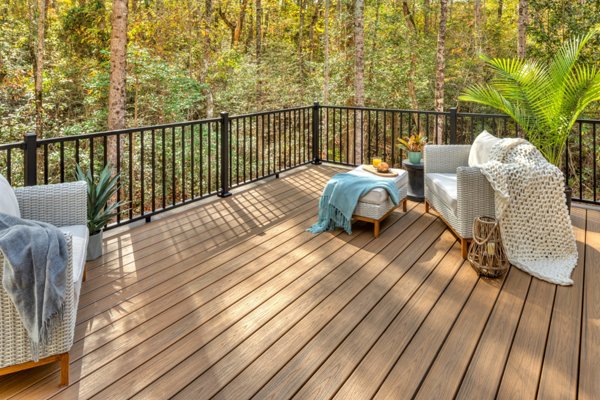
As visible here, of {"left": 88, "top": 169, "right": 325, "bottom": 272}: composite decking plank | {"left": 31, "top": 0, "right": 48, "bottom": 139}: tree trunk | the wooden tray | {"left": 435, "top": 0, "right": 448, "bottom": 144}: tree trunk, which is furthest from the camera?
{"left": 31, "top": 0, "right": 48, "bottom": 139}: tree trunk

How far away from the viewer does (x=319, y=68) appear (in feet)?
44.6

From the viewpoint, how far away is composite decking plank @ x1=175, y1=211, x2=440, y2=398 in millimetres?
1784

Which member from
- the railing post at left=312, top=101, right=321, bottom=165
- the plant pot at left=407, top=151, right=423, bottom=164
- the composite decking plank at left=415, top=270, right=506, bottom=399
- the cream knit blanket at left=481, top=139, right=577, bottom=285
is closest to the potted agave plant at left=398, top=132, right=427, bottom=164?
the plant pot at left=407, top=151, right=423, bottom=164

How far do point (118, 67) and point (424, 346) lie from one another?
24.2ft

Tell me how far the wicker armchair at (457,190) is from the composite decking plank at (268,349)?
815 millimetres

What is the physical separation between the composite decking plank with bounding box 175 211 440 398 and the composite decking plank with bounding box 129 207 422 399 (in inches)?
0.5

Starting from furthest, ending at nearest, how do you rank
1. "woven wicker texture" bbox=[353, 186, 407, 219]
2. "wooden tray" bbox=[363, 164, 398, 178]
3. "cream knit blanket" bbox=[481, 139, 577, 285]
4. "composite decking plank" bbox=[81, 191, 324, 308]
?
"wooden tray" bbox=[363, 164, 398, 178]
"woven wicker texture" bbox=[353, 186, 407, 219]
"cream knit blanket" bbox=[481, 139, 577, 285]
"composite decking plank" bbox=[81, 191, 324, 308]

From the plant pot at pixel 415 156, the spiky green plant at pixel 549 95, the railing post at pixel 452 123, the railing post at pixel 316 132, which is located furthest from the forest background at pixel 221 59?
the plant pot at pixel 415 156

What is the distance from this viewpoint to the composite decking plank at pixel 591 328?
178 centimetres

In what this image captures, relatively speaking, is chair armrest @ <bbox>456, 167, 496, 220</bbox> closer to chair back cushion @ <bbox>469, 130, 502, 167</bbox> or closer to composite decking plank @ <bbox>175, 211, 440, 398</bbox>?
chair back cushion @ <bbox>469, 130, 502, 167</bbox>

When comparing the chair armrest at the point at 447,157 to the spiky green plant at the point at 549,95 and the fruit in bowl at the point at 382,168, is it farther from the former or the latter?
the spiky green plant at the point at 549,95

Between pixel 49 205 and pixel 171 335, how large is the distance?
3.79 feet

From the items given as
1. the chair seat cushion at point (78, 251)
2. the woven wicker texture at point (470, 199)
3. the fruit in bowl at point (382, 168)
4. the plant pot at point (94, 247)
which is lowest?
the plant pot at point (94, 247)

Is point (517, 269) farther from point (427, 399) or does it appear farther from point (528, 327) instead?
point (427, 399)
